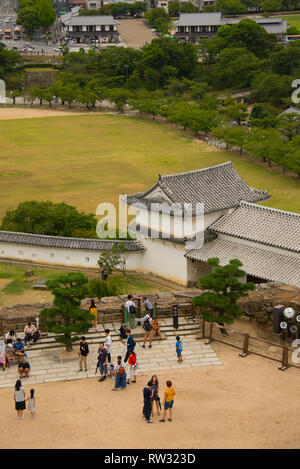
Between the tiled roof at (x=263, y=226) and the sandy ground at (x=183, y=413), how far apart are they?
10.1 metres

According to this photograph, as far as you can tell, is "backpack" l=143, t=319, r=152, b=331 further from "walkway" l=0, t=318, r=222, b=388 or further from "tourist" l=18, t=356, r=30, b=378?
"tourist" l=18, t=356, r=30, b=378

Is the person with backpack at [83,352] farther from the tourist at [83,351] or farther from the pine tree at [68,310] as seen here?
the pine tree at [68,310]

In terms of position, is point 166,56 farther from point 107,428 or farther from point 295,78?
point 107,428

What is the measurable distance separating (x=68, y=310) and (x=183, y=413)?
662cm

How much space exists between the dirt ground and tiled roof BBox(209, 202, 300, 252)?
106 m

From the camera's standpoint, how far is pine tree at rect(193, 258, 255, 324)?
32531 mm

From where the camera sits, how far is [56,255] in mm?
46875

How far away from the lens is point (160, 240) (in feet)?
143

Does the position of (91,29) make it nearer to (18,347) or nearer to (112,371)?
(18,347)

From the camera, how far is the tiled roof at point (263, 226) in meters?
39.8

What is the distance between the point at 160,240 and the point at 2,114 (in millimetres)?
62442

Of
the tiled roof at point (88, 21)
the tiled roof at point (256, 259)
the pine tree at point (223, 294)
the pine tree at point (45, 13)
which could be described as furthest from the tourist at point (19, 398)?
the pine tree at point (45, 13)

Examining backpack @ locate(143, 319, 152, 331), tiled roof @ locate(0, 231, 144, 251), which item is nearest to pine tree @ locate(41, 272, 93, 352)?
backpack @ locate(143, 319, 152, 331)
